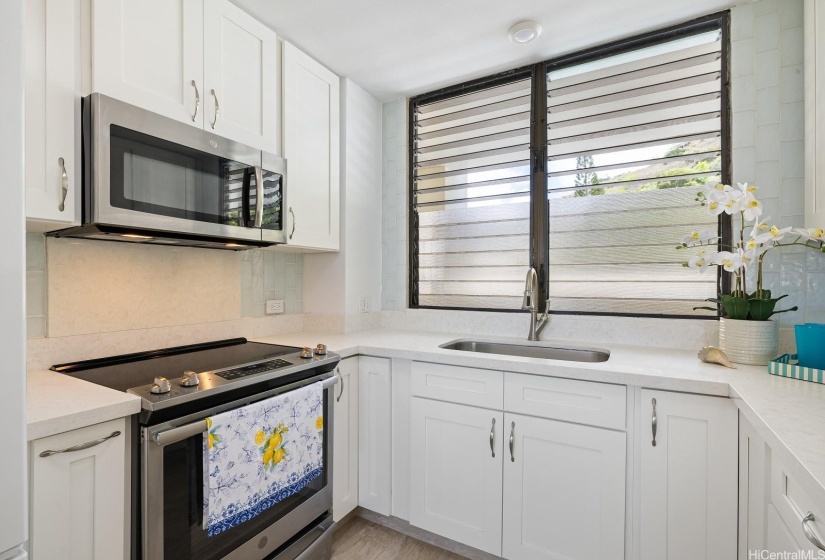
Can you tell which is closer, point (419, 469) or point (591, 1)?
point (591, 1)

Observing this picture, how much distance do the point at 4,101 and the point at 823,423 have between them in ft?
5.94

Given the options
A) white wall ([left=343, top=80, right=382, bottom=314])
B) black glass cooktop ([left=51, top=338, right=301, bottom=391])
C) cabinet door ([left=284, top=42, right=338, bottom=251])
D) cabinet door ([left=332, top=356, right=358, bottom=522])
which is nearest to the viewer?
black glass cooktop ([left=51, top=338, right=301, bottom=391])

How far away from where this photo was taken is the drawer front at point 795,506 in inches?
30.6

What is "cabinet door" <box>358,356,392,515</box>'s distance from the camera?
Answer: 2033 millimetres

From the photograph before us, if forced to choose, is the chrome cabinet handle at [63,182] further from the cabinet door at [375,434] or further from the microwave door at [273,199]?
the cabinet door at [375,434]

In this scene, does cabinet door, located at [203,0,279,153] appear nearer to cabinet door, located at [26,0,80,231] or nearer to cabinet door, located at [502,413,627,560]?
cabinet door, located at [26,0,80,231]

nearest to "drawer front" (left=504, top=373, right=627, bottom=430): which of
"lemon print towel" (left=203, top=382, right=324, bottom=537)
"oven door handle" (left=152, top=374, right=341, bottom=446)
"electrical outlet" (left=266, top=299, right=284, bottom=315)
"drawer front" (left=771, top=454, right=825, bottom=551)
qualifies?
"drawer front" (left=771, top=454, right=825, bottom=551)

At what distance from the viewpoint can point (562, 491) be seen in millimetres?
1612

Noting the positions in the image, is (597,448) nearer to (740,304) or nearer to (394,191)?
(740,304)

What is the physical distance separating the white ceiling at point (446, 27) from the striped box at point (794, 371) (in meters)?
1.57

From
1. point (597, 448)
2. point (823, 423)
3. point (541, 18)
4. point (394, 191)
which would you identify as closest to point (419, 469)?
point (597, 448)

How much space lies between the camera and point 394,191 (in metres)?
2.81

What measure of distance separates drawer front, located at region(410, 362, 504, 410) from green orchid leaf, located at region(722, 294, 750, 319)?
3.14 ft

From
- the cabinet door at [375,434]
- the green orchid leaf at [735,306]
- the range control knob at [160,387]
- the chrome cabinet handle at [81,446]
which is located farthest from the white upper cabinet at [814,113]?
the chrome cabinet handle at [81,446]
